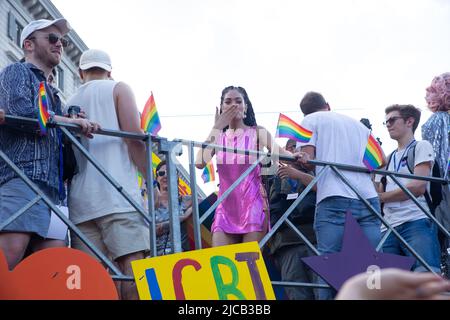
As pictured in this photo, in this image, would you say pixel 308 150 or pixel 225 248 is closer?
pixel 225 248

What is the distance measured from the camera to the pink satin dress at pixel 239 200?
4.55 m

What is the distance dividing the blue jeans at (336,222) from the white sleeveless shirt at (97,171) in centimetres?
111

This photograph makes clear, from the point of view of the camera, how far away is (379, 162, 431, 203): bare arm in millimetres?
4926

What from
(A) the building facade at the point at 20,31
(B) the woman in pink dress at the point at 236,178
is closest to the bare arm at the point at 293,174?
(B) the woman in pink dress at the point at 236,178

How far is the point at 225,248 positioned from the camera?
355cm

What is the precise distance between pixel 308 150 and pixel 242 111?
0.56 meters

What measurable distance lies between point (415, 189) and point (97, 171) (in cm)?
218

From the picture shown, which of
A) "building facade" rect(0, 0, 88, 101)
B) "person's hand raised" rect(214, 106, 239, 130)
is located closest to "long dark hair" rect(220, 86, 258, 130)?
"person's hand raised" rect(214, 106, 239, 130)

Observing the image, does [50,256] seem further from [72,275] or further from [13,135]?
[13,135]

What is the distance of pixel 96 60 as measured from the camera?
433 cm

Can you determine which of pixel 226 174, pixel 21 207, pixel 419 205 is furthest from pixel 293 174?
pixel 21 207

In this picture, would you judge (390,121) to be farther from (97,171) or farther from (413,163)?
(97,171)
